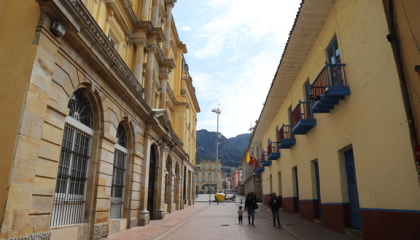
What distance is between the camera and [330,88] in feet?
29.3

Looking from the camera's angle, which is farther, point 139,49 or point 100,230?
point 139,49

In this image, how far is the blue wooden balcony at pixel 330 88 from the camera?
8953 mm

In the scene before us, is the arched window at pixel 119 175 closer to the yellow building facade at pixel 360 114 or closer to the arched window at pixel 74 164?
the arched window at pixel 74 164

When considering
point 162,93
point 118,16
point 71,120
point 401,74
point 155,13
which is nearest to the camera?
point 401,74

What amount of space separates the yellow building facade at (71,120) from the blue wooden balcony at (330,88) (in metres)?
6.96

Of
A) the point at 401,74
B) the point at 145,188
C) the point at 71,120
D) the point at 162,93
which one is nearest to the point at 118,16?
the point at 71,120

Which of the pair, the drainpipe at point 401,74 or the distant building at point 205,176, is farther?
the distant building at point 205,176

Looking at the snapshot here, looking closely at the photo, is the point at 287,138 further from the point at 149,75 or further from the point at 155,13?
the point at 155,13

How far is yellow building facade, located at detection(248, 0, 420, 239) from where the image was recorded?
244 inches

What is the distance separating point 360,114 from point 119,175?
8.91 metres

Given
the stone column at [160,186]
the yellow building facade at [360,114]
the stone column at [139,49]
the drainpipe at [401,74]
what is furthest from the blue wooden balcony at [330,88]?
the stone column at [160,186]

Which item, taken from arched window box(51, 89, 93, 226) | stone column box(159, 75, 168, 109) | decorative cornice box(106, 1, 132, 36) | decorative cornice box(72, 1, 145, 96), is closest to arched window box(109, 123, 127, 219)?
arched window box(51, 89, 93, 226)

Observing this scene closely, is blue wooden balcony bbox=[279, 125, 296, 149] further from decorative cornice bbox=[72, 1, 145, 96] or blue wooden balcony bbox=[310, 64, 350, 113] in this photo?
decorative cornice bbox=[72, 1, 145, 96]

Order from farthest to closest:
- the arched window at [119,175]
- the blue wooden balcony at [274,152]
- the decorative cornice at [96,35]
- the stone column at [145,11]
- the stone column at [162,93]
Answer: the blue wooden balcony at [274,152] < the stone column at [162,93] < the stone column at [145,11] < the arched window at [119,175] < the decorative cornice at [96,35]
